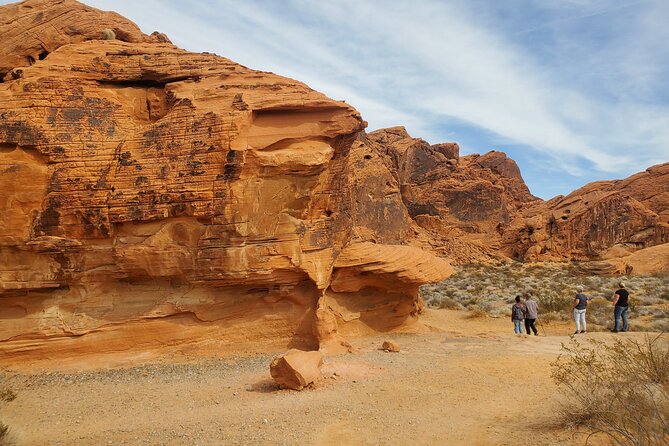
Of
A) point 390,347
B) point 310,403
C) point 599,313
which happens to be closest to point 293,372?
point 310,403

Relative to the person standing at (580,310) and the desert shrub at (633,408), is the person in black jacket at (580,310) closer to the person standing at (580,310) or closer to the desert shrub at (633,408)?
the person standing at (580,310)

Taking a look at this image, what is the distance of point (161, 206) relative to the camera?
10156mm

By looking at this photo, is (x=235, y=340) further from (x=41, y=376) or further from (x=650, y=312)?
(x=650, y=312)

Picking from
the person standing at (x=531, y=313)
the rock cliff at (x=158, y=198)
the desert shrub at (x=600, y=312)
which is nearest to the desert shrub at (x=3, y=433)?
the rock cliff at (x=158, y=198)

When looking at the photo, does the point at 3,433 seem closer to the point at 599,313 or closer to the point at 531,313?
the point at 531,313

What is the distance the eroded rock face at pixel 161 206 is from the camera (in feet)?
33.0

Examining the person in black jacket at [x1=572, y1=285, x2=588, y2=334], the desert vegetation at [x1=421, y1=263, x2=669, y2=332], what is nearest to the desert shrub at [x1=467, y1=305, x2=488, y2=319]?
the desert vegetation at [x1=421, y1=263, x2=669, y2=332]

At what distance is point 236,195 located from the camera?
1023cm

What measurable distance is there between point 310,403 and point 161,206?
5.69 metres

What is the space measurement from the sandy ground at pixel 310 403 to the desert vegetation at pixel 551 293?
7.32 m

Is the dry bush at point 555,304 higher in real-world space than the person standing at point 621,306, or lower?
lower

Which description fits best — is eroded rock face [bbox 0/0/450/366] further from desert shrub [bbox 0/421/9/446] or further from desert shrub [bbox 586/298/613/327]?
desert shrub [bbox 586/298/613/327]

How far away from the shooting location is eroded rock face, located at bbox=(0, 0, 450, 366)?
33.0 ft

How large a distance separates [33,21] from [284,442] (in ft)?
41.1
